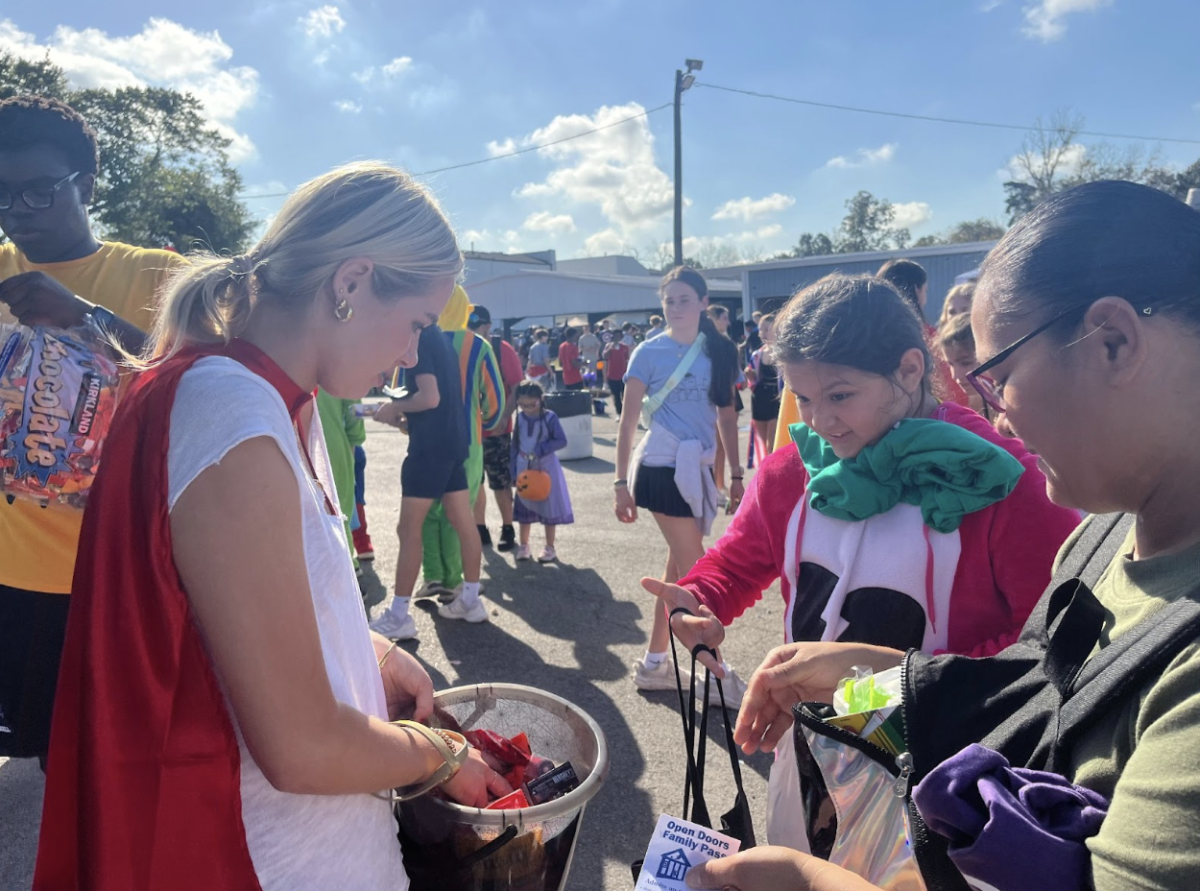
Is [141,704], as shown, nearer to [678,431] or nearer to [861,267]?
[678,431]

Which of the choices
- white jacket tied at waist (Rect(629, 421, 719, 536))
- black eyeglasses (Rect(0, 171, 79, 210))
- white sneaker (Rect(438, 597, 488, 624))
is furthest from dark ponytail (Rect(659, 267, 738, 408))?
black eyeglasses (Rect(0, 171, 79, 210))

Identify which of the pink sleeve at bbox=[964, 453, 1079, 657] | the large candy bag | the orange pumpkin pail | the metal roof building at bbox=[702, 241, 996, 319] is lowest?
the orange pumpkin pail

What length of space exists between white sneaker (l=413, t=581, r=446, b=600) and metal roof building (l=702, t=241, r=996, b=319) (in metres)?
19.7

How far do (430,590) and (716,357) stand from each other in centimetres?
254

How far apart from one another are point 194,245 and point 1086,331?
5.64 feet

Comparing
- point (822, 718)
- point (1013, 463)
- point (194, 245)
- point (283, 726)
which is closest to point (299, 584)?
point (283, 726)

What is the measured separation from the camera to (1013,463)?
1596 mm

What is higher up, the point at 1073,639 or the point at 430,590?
the point at 1073,639

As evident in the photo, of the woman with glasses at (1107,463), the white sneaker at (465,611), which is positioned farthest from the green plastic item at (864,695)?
the white sneaker at (465,611)

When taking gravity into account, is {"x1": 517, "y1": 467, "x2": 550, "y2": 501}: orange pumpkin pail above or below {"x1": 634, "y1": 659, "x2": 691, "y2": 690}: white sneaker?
above

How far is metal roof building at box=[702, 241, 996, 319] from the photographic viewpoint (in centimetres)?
2453

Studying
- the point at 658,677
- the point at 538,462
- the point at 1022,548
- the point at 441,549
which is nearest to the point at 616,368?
the point at 538,462

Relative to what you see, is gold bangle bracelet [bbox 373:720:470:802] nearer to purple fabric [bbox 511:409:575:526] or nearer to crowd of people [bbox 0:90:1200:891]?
crowd of people [bbox 0:90:1200:891]

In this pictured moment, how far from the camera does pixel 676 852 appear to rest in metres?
1.27
